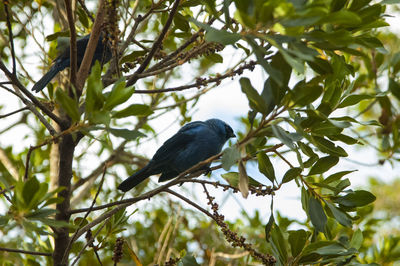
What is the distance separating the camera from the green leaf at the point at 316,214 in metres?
2.19

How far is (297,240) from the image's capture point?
2295 mm

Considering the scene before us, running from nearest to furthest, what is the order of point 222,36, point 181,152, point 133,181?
1. point 222,36
2. point 133,181
3. point 181,152

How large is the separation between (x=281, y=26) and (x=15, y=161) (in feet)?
11.4

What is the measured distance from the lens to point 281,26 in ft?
5.49

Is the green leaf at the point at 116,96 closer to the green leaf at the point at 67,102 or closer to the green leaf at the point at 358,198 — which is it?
the green leaf at the point at 67,102

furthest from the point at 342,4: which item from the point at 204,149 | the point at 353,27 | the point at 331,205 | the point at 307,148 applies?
the point at 204,149

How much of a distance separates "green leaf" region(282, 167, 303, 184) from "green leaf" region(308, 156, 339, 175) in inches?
6.4

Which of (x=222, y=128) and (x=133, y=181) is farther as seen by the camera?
(x=222, y=128)

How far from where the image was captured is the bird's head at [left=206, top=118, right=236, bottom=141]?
402 centimetres

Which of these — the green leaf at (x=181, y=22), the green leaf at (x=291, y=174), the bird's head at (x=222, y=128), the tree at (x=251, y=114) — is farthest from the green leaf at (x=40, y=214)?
the bird's head at (x=222, y=128)

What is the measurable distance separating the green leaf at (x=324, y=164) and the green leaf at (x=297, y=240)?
301 millimetres

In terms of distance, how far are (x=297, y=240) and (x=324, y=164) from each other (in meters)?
0.40

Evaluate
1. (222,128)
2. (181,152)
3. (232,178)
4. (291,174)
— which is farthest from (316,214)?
(222,128)

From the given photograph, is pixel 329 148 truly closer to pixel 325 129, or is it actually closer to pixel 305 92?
pixel 325 129
